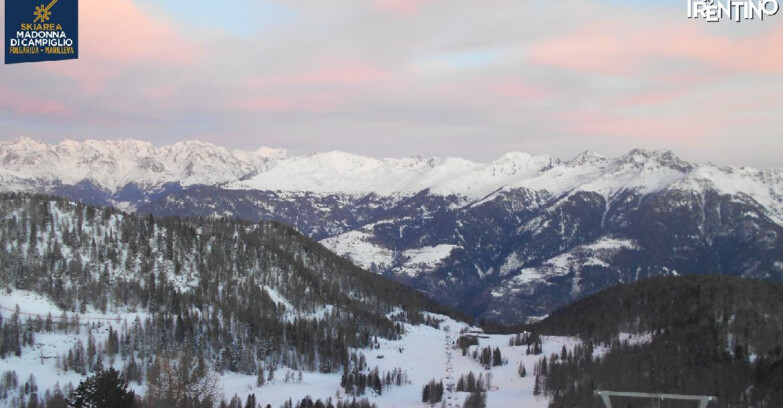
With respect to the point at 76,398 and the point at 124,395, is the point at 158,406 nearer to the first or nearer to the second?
the point at 124,395

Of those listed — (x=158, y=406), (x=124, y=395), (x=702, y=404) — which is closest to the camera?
(x=702, y=404)

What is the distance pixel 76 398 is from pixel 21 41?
262 feet

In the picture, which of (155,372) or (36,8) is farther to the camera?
(36,8)

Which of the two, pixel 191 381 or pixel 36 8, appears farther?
pixel 36 8

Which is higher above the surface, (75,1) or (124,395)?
(75,1)

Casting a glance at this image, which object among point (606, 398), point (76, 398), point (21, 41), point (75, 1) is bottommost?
point (76, 398)

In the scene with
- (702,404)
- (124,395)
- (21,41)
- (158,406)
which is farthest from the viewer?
(21,41)

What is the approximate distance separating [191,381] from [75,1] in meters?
90.6

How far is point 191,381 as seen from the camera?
441 feet

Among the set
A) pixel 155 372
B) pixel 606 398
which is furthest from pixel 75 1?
pixel 606 398

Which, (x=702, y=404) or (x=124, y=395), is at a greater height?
(x=702, y=404)

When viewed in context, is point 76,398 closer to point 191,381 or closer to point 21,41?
point 191,381

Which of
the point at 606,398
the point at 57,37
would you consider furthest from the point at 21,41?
the point at 606,398

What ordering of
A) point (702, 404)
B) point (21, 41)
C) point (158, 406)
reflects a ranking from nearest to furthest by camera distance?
point (702, 404)
point (158, 406)
point (21, 41)
